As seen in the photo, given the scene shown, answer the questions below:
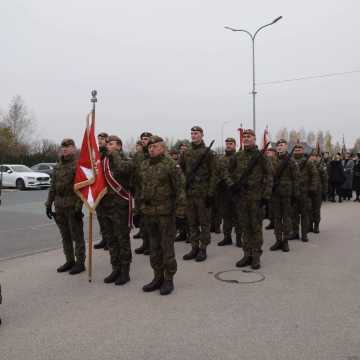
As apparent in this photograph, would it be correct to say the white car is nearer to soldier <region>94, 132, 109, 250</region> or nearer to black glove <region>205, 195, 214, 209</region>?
soldier <region>94, 132, 109, 250</region>

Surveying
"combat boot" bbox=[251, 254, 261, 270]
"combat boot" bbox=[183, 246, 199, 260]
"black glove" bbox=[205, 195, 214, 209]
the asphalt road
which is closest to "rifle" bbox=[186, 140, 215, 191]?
"black glove" bbox=[205, 195, 214, 209]

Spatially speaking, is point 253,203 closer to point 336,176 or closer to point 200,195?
point 200,195

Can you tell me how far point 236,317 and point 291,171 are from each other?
4.04m

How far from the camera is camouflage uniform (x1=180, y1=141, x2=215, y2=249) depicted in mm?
6512

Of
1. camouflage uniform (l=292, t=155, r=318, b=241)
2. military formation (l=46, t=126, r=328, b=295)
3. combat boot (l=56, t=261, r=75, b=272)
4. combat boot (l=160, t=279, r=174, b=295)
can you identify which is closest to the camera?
combat boot (l=160, t=279, r=174, b=295)

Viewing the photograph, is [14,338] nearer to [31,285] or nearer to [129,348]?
[129,348]

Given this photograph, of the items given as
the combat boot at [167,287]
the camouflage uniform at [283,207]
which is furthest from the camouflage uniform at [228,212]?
the combat boot at [167,287]

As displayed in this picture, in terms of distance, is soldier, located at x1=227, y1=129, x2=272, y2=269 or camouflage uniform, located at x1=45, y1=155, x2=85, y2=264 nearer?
camouflage uniform, located at x1=45, y1=155, x2=85, y2=264

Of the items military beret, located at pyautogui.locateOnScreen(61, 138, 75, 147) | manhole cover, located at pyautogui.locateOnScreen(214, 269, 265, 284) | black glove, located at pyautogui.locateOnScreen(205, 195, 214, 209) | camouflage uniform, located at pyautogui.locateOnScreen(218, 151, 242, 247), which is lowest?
manhole cover, located at pyautogui.locateOnScreen(214, 269, 265, 284)

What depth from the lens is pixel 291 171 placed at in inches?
297

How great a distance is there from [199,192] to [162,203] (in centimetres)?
170

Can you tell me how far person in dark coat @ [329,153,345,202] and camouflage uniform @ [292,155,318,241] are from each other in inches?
318

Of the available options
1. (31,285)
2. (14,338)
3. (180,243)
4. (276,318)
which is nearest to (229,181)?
(180,243)

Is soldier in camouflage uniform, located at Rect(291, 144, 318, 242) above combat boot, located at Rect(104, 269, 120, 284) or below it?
above
